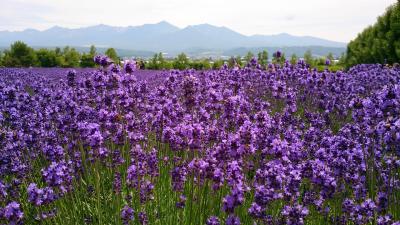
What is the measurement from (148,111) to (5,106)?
2.54 metres

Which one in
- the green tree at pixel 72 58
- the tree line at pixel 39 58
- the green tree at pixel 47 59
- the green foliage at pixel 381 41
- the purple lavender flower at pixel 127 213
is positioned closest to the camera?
the purple lavender flower at pixel 127 213

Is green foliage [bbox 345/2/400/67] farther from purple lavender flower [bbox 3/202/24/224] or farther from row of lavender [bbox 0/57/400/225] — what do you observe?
purple lavender flower [bbox 3/202/24/224]

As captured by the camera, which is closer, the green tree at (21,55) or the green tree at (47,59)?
the green tree at (21,55)

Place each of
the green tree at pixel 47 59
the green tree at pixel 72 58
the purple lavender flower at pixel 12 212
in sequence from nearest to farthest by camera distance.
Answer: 1. the purple lavender flower at pixel 12 212
2. the green tree at pixel 47 59
3. the green tree at pixel 72 58

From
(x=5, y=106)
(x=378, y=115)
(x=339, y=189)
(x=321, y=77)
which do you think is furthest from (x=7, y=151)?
(x=321, y=77)

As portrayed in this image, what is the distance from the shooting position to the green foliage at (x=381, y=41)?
18.7 metres

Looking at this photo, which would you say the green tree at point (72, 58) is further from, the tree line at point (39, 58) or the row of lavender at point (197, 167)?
the row of lavender at point (197, 167)

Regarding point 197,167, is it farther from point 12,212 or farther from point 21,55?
point 21,55

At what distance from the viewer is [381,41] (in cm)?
1956

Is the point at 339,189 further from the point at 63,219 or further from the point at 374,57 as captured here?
the point at 374,57

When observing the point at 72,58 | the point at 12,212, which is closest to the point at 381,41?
the point at 12,212

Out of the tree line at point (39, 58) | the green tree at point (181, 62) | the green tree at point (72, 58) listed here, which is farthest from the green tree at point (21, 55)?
the green tree at point (181, 62)

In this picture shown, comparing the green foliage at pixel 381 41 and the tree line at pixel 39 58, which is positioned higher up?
the green foliage at pixel 381 41

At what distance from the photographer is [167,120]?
18.6ft
